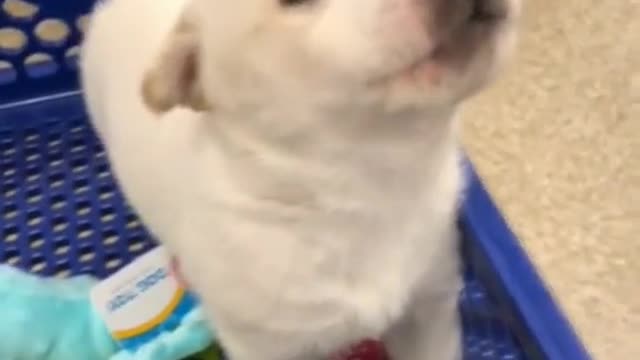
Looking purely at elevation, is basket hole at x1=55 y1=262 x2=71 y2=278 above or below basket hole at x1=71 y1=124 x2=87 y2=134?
below

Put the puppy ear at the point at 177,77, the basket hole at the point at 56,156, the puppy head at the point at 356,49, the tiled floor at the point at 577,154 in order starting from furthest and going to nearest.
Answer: the basket hole at the point at 56,156 → the tiled floor at the point at 577,154 → the puppy ear at the point at 177,77 → the puppy head at the point at 356,49

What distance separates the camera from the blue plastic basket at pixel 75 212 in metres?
0.97

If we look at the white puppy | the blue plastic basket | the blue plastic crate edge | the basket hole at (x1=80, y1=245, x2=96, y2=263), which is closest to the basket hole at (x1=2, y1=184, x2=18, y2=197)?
the blue plastic basket

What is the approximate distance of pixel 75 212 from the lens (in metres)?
1.11

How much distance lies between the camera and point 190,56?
69 cm

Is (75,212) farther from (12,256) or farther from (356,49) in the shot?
(356,49)

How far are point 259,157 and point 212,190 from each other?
0.20 ft

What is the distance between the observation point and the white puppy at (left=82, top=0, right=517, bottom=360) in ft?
1.95

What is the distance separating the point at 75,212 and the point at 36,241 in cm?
5

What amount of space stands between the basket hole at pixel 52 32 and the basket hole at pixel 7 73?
0.15 ft

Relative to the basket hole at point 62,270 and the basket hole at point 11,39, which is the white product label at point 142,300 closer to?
the basket hole at point 62,270

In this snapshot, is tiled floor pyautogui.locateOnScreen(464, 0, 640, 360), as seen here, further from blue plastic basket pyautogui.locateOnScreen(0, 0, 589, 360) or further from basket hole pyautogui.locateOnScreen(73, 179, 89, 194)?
basket hole pyautogui.locateOnScreen(73, 179, 89, 194)

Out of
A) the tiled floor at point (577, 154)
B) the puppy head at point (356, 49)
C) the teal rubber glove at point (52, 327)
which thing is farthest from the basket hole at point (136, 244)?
the puppy head at point (356, 49)

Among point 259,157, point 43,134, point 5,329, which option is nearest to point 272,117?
point 259,157
